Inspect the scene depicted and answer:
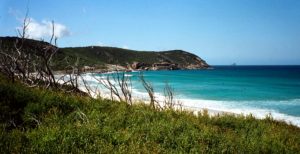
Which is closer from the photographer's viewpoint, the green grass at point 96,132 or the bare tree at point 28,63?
the green grass at point 96,132

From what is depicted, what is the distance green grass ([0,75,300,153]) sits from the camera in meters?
8.76

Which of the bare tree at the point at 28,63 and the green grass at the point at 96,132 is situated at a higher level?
the bare tree at the point at 28,63

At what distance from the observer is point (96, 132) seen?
32.6 feet

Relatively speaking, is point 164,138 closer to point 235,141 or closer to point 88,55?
point 235,141

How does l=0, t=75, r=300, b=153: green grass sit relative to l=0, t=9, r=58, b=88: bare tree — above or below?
below

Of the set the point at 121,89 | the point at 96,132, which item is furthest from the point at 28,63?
the point at 96,132

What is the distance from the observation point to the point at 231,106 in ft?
123

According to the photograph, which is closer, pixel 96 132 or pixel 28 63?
pixel 96 132

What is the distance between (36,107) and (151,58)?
167 meters

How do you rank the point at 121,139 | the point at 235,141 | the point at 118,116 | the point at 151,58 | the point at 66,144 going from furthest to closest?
the point at 151,58 < the point at 118,116 < the point at 235,141 < the point at 121,139 < the point at 66,144

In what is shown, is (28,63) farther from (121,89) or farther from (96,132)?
(96,132)

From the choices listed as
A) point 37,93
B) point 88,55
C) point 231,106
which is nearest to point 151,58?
point 88,55

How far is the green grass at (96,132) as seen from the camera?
28.7 ft

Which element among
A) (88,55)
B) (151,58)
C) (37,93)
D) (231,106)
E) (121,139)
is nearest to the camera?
(121,139)
